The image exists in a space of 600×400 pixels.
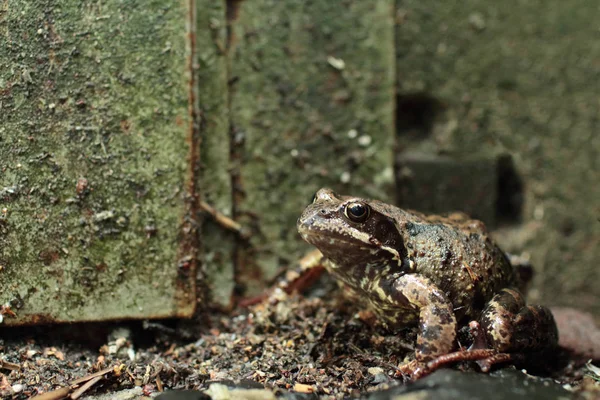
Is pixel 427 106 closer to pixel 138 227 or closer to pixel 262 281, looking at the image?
pixel 262 281

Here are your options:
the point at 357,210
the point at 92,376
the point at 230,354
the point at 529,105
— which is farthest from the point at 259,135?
the point at 529,105

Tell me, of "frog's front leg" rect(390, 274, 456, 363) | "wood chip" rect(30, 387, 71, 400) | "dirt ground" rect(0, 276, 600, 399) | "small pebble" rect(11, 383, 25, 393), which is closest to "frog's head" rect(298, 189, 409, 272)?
"frog's front leg" rect(390, 274, 456, 363)

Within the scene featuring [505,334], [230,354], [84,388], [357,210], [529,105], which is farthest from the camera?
[529,105]

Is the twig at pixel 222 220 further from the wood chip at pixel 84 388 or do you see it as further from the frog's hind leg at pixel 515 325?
the frog's hind leg at pixel 515 325

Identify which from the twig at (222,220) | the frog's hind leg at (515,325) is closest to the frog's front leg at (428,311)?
the frog's hind leg at (515,325)

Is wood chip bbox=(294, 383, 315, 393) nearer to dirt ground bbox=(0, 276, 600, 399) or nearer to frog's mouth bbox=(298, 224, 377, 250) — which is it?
dirt ground bbox=(0, 276, 600, 399)

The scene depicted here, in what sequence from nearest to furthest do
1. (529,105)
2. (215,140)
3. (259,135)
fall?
(215,140) → (259,135) → (529,105)

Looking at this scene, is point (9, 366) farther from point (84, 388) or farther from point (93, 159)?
point (93, 159)

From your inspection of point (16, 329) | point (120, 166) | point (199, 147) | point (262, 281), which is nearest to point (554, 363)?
point (262, 281)
